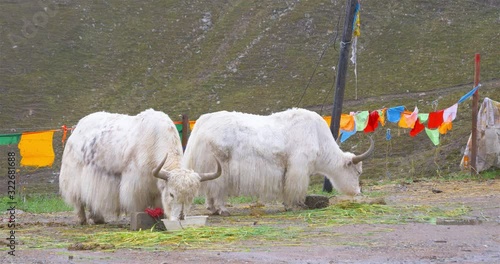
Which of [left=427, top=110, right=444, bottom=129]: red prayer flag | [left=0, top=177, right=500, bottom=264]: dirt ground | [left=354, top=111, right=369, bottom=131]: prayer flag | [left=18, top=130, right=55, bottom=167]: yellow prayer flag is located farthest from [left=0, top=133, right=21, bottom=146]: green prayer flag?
[left=427, top=110, right=444, bottom=129]: red prayer flag

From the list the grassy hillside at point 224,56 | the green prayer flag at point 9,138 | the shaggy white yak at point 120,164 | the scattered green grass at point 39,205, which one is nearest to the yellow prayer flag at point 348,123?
the scattered green grass at point 39,205

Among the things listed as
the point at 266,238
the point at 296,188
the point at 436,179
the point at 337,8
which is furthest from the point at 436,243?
the point at 337,8

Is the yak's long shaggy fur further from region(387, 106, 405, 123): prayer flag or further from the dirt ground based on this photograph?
region(387, 106, 405, 123): prayer flag

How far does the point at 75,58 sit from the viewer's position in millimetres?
42125

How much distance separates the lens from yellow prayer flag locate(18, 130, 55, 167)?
15897mm

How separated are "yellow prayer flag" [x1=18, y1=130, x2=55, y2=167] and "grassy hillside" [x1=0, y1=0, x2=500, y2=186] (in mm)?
15094

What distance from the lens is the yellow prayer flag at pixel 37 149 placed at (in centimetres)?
1590

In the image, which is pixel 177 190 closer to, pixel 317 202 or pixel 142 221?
pixel 142 221

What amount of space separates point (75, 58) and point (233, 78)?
7.68 metres

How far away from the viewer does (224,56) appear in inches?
1752

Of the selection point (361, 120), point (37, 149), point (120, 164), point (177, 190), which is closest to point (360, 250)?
point (177, 190)

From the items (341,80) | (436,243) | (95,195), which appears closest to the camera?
(436,243)

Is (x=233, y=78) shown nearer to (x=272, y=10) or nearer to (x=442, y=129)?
(x=272, y=10)

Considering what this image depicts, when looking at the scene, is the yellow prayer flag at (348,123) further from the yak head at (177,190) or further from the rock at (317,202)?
the yak head at (177,190)
